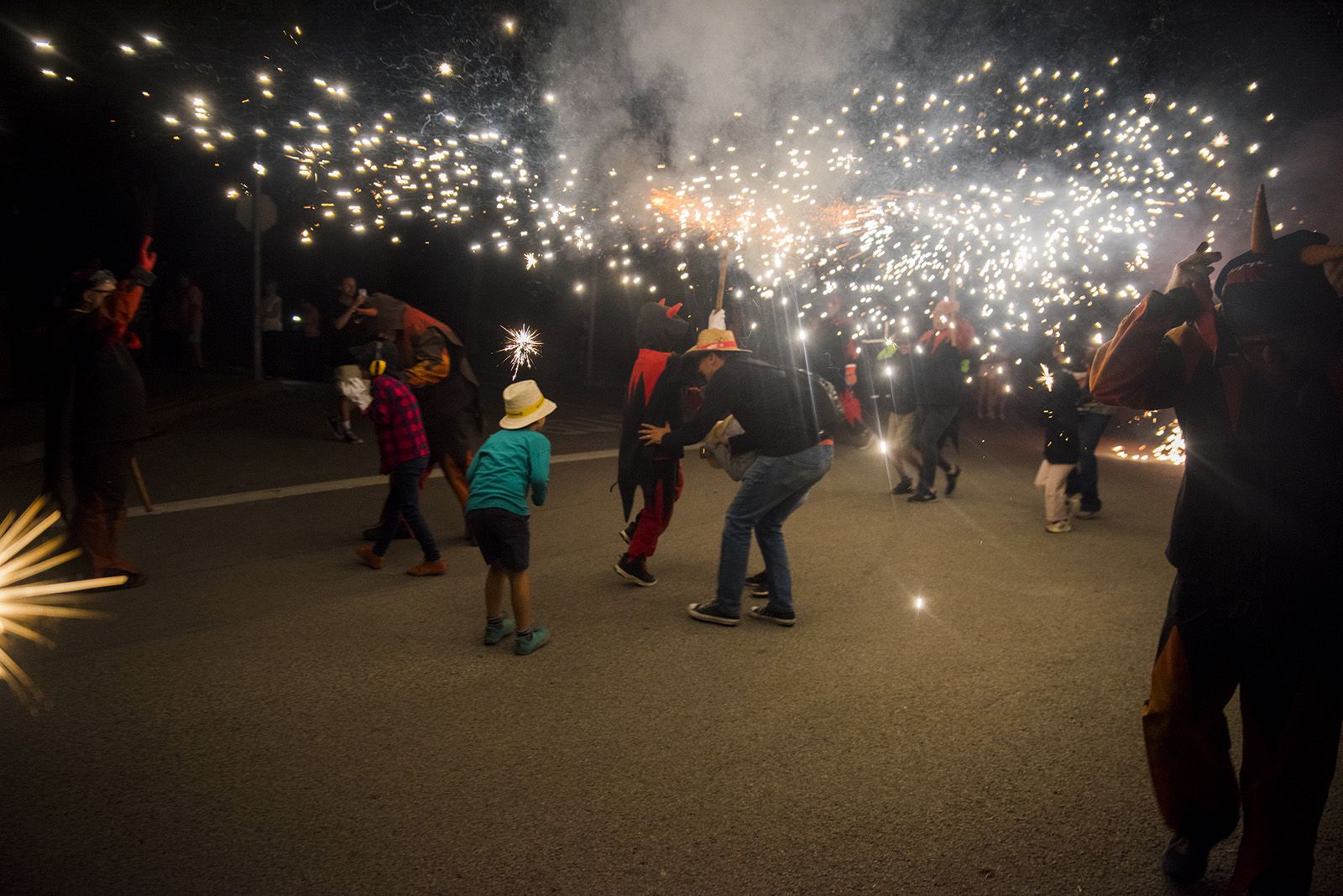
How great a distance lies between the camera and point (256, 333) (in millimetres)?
14773

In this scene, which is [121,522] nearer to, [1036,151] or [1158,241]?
[1036,151]

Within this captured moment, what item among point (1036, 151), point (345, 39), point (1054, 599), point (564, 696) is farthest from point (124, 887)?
point (1036, 151)

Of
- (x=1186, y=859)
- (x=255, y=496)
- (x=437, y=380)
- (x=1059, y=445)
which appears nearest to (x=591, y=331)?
(x=255, y=496)

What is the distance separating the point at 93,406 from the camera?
5.39 meters

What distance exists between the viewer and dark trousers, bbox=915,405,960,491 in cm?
881

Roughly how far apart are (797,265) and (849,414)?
5889mm

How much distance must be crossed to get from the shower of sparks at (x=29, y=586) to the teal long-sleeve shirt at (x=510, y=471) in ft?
6.67

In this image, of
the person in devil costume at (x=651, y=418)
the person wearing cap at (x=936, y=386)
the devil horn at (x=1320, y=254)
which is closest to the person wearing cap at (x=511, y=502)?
the person in devil costume at (x=651, y=418)

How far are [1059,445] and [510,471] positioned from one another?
515 cm

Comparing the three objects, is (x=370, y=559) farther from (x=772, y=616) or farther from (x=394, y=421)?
(x=772, y=616)

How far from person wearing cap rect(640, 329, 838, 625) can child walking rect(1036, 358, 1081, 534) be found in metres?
3.55

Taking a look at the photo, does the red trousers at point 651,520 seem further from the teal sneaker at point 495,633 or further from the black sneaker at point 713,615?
the teal sneaker at point 495,633

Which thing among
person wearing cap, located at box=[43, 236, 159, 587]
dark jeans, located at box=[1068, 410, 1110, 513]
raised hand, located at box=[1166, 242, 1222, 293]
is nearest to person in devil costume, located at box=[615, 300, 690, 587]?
person wearing cap, located at box=[43, 236, 159, 587]

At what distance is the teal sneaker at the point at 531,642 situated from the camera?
4.53 metres
